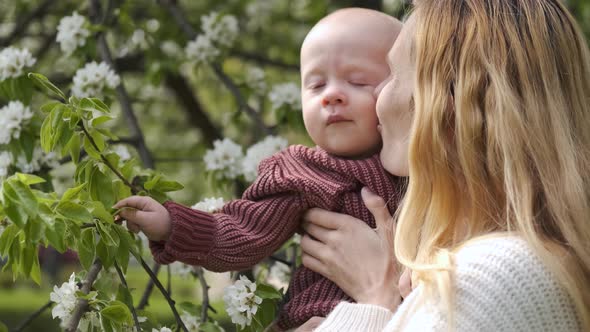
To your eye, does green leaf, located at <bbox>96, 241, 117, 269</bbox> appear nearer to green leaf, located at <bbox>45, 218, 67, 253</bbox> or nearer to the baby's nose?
green leaf, located at <bbox>45, 218, 67, 253</bbox>

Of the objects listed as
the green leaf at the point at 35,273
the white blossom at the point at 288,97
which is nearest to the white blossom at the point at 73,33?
the white blossom at the point at 288,97

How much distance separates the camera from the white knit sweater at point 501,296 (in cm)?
167

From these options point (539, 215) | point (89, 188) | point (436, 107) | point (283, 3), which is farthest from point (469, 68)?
point (283, 3)

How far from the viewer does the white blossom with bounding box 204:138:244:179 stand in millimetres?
3182

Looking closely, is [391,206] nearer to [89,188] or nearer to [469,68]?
[469,68]

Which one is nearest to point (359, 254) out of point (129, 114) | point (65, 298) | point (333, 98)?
point (333, 98)

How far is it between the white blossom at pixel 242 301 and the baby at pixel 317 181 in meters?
0.07

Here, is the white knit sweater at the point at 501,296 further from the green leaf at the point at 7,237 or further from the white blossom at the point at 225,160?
the white blossom at the point at 225,160

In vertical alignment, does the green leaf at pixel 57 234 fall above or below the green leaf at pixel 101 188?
below

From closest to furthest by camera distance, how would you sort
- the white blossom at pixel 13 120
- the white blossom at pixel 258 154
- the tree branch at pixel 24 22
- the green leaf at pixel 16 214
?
the green leaf at pixel 16 214, the white blossom at pixel 13 120, the white blossom at pixel 258 154, the tree branch at pixel 24 22

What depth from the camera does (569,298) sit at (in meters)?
1.72

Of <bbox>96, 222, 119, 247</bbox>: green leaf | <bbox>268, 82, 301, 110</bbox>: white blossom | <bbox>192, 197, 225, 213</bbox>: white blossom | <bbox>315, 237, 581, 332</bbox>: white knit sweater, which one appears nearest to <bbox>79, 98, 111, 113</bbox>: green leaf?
<bbox>96, 222, 119, 247</bbox>: green leaf

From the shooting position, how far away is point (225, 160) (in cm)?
319

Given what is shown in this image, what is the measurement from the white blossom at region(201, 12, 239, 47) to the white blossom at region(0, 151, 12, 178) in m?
1.12
